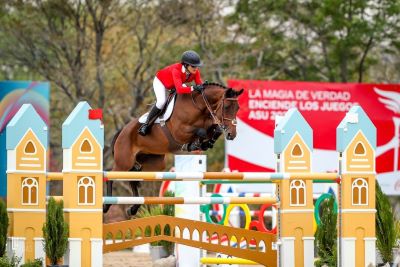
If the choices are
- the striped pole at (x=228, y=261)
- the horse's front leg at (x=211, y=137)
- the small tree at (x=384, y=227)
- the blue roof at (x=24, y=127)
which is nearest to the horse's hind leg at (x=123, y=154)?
the horse's front leg at (x=211, y=137)

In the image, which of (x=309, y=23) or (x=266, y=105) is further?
(x=309, y=23)

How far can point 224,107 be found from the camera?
34.3 feet

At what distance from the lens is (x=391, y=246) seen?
9.55 metres

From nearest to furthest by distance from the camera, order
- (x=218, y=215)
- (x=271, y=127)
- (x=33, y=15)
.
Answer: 1. (x=218, y=215)
2. (x=271, y=127)
3. (x=33, y=15)

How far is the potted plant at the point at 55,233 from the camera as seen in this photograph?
29.0ft

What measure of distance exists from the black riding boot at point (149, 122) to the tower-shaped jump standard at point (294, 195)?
7.39ft

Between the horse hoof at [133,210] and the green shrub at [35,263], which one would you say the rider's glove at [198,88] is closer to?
the horse hoof at [133,210]

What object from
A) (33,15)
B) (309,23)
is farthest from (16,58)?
(309,23)

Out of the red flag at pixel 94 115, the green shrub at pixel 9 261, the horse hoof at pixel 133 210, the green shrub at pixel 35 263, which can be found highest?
the red flag at pixel 94 115

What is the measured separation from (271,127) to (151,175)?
10569 millimetres

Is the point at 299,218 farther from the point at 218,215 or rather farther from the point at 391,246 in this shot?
the point at 218,215

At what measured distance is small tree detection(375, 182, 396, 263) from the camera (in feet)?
31.1

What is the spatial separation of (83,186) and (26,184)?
74 cm

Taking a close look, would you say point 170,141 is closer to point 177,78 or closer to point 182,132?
point 182,132
